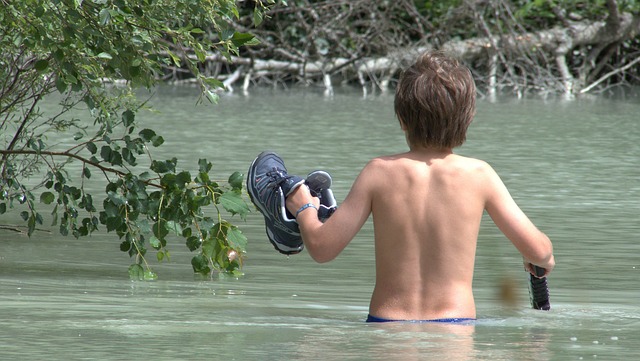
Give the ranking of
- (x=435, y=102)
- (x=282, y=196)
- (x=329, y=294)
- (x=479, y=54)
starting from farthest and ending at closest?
(x=479, y=54)
(x=329, y=294)
(x=282, y=196)
(x=435, y=102)

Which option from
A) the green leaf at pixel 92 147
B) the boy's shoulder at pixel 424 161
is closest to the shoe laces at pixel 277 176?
the boy's shoulder at pixel 424 161

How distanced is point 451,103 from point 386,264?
518 millimetres

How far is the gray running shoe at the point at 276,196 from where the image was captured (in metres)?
4.11

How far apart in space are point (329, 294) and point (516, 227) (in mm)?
1592

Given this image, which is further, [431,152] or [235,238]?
[235,238]

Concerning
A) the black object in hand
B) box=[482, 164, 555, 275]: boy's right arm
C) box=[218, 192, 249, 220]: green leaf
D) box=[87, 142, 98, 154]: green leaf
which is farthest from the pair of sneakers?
box=[87, 142, 98, 154]: green leaf

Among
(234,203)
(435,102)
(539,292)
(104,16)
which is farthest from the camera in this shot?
(234,203)

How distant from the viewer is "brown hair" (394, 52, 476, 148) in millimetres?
3916

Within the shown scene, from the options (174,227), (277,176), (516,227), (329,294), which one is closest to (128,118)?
(174,227)

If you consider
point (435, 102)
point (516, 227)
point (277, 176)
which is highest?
point (435, 102)

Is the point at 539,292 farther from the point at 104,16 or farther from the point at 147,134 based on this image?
the point at 147,134

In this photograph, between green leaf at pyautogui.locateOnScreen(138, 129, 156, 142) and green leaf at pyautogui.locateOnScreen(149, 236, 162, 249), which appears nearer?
green leaf at pyautogui.locateOnScreen(149, 236, 162, 249)

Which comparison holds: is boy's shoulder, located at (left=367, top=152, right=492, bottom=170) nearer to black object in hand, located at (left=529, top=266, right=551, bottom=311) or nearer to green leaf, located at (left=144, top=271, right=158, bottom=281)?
black object in hand, located at (left=529, top=266, right=551, bottom=311)

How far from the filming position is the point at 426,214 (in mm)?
3992
